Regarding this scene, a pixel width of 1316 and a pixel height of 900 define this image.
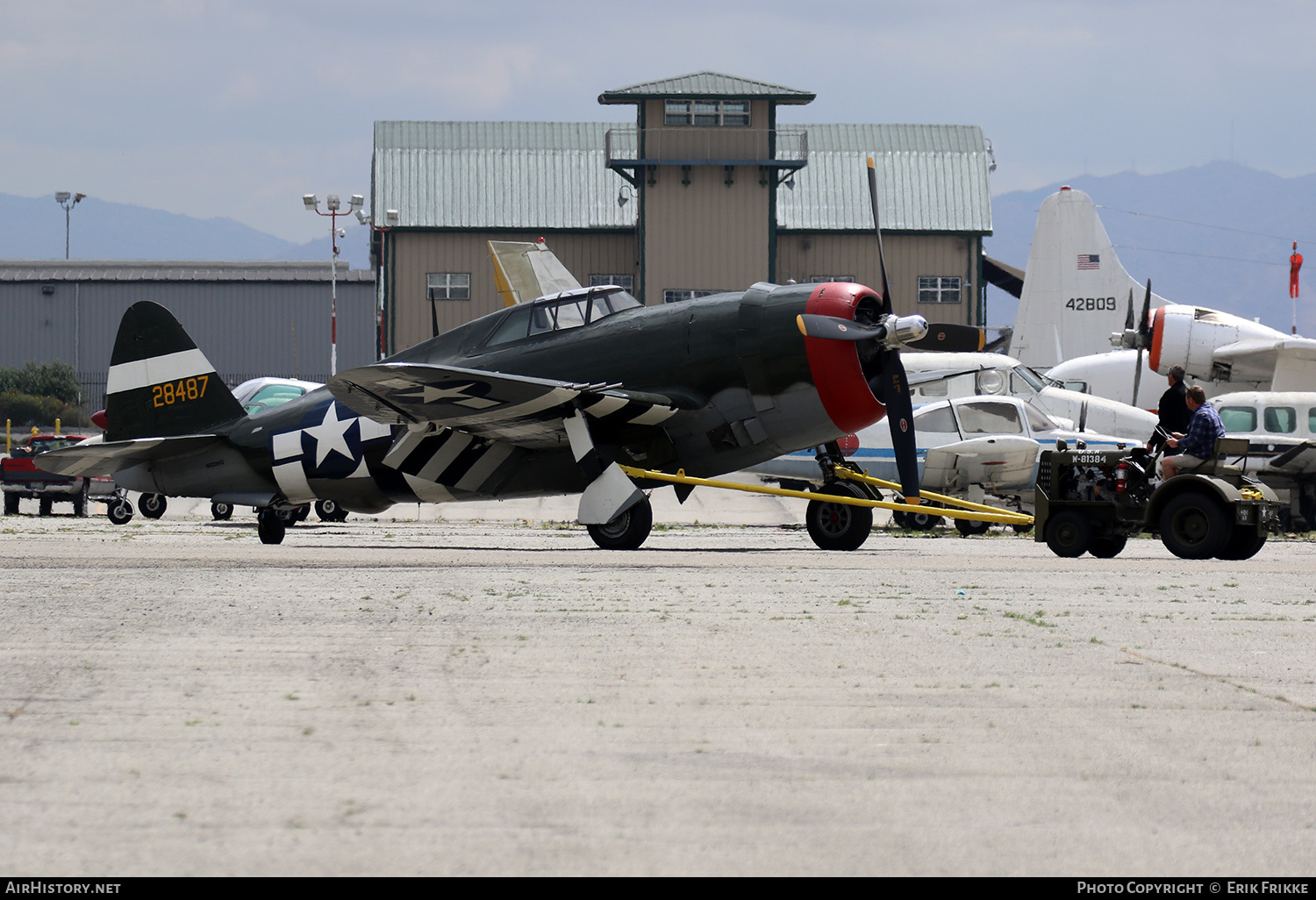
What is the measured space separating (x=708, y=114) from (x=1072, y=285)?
55.1 ft

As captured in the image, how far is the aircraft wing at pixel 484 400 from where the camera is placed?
47.8ft

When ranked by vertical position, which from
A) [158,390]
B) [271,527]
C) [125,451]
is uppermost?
[158,390]

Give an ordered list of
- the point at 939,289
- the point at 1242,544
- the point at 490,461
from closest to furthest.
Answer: the point at 1242,544 → the point at 490,461 → the point at 939,289

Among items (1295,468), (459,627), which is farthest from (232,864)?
(1295,468)

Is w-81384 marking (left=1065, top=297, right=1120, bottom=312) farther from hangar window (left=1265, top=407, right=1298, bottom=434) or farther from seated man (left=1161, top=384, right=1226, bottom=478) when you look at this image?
seated man (left=1161, top=384, right=1226, bottom=478)

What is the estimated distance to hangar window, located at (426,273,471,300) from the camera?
54781 mm

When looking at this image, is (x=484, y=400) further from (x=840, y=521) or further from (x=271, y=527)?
(x=271, y=527)

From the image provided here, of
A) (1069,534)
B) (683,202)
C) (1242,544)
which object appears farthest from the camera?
(683,202)

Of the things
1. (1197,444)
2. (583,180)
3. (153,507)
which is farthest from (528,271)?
(583,180)

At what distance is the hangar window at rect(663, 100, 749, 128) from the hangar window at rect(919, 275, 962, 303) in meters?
10.4

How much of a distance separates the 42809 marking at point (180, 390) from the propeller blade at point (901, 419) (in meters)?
9.47

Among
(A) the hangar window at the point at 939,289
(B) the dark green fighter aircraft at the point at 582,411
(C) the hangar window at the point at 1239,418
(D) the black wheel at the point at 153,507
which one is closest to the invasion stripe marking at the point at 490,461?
(B) the dark green fighter aircraft at the point at 582,411

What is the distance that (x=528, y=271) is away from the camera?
3044cm

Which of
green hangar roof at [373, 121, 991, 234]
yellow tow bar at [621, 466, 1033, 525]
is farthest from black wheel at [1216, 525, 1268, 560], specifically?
green hangar roof at [373, 121, 991, 234]
